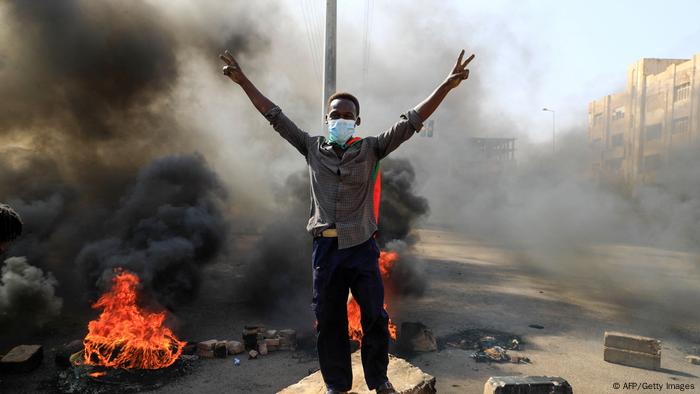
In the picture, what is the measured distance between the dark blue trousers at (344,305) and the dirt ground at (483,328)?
3749mm

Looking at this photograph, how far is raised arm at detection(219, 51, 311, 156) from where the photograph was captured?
295 centimetres

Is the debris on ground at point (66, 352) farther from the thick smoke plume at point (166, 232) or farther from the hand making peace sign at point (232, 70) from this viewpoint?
the hand making peace sign at point (232, 70)

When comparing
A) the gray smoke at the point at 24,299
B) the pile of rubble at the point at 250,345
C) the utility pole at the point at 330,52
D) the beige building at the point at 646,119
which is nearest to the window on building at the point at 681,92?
the beige building at the point at 646,119

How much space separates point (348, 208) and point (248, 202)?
74.6ft

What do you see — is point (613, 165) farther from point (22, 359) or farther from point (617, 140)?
point (22, 359)

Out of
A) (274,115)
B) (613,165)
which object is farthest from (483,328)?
(613,165)

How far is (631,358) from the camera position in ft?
22.5

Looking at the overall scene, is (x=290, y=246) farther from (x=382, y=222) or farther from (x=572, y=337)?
(x=572, y=337)

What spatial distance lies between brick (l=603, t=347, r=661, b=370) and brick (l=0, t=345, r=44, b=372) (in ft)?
28.7

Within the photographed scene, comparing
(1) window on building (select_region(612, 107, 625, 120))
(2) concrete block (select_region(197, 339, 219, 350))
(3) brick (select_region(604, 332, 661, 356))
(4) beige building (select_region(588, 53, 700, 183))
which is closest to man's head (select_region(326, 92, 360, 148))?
(2) concrete block (select_region(197, 339, 219, 350))

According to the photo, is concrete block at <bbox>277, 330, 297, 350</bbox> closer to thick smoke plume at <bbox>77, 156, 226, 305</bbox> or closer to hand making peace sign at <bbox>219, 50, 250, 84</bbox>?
thick smoke plume at <bbox>77, 156, 226, 305</bbox>

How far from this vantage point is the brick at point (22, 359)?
695 centimetres

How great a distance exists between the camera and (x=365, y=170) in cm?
278

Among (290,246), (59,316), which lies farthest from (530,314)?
(59,316)
